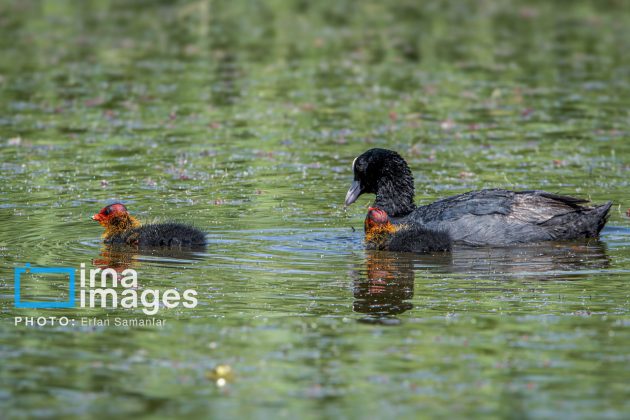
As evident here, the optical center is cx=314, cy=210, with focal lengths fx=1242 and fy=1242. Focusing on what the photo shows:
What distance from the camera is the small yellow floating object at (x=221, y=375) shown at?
872 centimetres

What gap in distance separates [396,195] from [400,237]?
178 centimetres

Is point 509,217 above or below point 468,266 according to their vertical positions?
above

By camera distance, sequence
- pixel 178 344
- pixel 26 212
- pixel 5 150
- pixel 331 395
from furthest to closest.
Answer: pixel 5 150 < pixel 26 212 < pixel 178 344 < pixel 331 395

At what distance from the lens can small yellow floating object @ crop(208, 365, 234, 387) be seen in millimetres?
8719

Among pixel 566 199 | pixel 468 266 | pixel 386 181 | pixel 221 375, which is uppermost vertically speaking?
pixel 386 181

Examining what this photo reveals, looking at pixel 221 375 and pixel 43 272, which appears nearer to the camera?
pixel 221 375

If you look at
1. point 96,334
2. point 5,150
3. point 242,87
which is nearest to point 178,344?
point 96,334

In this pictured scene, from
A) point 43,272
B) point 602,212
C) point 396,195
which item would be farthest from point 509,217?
point 43,272

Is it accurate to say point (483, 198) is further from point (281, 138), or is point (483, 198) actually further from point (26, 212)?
point (281, 138)

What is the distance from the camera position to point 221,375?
875 cm

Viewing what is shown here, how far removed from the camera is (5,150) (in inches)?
786

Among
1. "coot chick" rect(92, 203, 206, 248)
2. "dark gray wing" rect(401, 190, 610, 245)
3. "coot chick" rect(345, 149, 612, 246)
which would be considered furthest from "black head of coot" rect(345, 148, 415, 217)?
"coot chick" rect(92, 203, 206, 248)

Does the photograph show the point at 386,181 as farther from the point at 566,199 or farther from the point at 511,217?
the point at 566,199

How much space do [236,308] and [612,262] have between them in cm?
446
